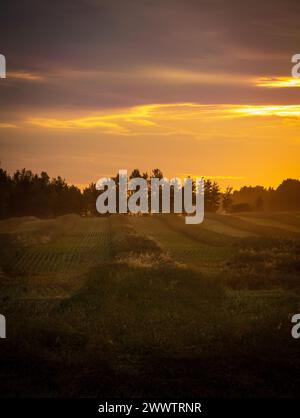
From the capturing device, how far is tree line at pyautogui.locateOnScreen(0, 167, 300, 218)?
113938 millimetres

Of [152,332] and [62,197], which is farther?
[62,197]

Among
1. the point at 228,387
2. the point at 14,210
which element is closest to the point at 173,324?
the point at 228,387

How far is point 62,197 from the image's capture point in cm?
13275

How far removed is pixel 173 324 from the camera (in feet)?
62.3

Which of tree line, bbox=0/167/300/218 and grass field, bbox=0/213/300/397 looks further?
tree line, bbox=0/167/300/218

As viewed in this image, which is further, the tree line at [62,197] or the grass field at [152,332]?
A: the tree line at [62,197]

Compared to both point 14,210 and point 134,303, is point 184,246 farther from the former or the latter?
point 14,210

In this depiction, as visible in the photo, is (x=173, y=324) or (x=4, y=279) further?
(x=4, y=279)

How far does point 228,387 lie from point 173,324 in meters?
5.59

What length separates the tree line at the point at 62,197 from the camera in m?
114

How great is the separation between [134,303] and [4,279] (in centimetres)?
1275

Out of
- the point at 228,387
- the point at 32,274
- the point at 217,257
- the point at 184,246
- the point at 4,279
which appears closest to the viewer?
the point at 228,387
